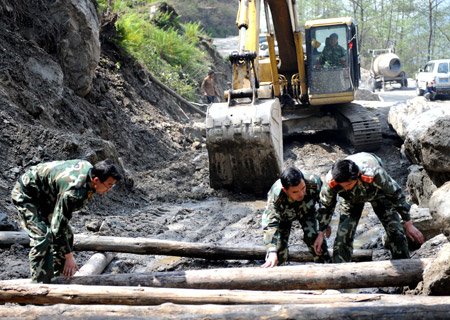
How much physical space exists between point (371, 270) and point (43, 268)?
2.86 m

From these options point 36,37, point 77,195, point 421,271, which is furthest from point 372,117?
point 77,195

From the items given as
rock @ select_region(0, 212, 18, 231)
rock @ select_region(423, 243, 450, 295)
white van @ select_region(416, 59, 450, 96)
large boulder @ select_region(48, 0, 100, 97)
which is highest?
Answer: large boulder @ select_region(48, 0, 100, 97)

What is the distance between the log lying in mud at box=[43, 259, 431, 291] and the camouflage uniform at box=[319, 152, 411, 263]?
1.77ft

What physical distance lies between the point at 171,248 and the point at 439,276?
2933mm

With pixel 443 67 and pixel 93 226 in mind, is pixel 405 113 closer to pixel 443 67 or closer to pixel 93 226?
pixel 93 226

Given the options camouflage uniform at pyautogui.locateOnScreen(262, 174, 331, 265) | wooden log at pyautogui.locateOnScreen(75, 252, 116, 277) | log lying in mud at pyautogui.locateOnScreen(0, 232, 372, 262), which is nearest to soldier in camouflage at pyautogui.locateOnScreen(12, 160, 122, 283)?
wooden log at pyautogui.locateOnScreen(75, 252, 116, 277)

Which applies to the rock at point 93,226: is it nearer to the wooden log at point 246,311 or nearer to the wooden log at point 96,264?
the wooden log at point 96,264

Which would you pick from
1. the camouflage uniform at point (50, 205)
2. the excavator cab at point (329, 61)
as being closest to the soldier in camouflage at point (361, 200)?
the camouflage uniform at point (50, 205)

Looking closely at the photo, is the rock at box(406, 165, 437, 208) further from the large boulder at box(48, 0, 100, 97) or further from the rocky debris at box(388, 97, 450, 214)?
the large boulder at box(48, 0, 100, 97)

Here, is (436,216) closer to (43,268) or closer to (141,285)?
(141,285)

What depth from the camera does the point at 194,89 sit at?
66.5 ft

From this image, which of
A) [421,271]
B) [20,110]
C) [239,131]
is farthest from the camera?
[20,110]

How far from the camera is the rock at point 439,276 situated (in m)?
4.38

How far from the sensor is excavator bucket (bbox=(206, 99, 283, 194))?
29.4 feet
